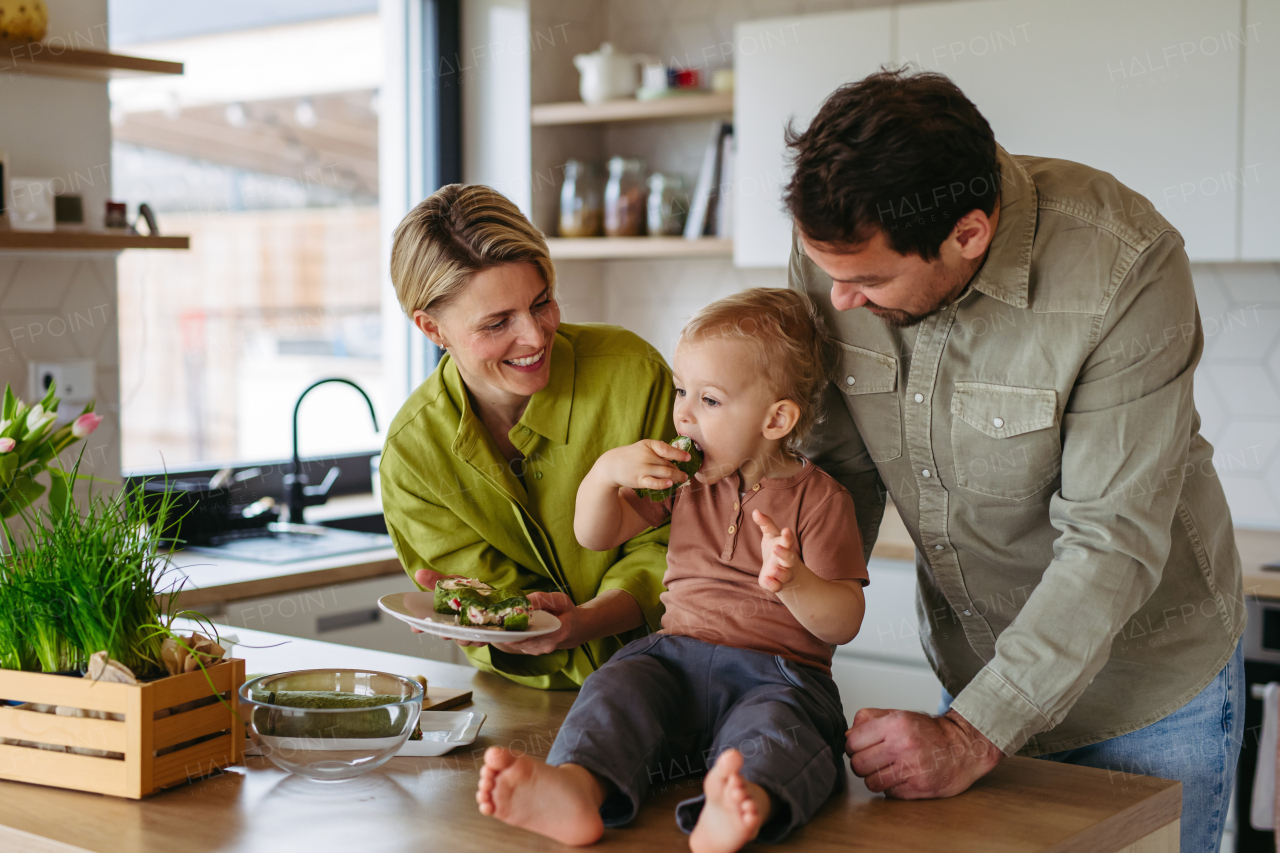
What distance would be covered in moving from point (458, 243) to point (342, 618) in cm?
144

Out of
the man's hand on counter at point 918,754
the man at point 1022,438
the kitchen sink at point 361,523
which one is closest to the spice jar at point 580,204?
the kitchen sink at point 361,523

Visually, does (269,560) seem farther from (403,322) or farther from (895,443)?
(895,443)

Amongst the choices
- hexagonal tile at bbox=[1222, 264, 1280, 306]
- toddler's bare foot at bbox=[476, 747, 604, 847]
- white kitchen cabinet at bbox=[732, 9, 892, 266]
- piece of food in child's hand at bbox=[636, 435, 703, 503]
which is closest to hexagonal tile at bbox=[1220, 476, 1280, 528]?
hexagonal tile at bbox=[1222, 264, 1280, 306]

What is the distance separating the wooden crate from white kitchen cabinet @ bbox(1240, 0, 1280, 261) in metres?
2.48

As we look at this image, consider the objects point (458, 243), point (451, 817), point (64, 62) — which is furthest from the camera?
point (64, 62)

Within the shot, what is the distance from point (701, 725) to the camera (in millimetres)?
1386

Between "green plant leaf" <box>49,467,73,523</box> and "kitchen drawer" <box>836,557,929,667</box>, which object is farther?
"kitchen drawer" <box>836,557,929,667</box>

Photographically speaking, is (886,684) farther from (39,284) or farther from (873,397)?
(39,284)

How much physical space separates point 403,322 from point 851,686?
1829 millimetres

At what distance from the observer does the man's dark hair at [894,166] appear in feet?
4.14

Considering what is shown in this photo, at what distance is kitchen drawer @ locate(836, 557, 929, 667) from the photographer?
121 inches

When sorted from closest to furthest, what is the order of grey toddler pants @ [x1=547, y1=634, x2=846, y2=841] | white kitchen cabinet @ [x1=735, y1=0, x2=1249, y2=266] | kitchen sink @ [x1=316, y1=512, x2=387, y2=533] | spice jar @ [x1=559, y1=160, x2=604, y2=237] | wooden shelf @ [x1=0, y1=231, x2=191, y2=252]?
1. grey toddler pants @ [x1=547, y1=634, x2=846, y2=841]
2. wooden shelf @ [x1=0, y1=231, x2=191, y2=252]
3. white kitchen cabinet @ [x1=735, y1=0, x2=1249, y2=266]
4. kitchen sink @ [x1=316, y1=512, x2=387, y2=533]
5. spice jar @ [x1=559, y1=160, x2=604, y2=237]

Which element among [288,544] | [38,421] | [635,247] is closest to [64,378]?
[288,544]

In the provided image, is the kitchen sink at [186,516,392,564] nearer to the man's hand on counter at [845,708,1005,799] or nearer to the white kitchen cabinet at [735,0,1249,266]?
the white kitchen cabinet at [735,0,1249,266]
